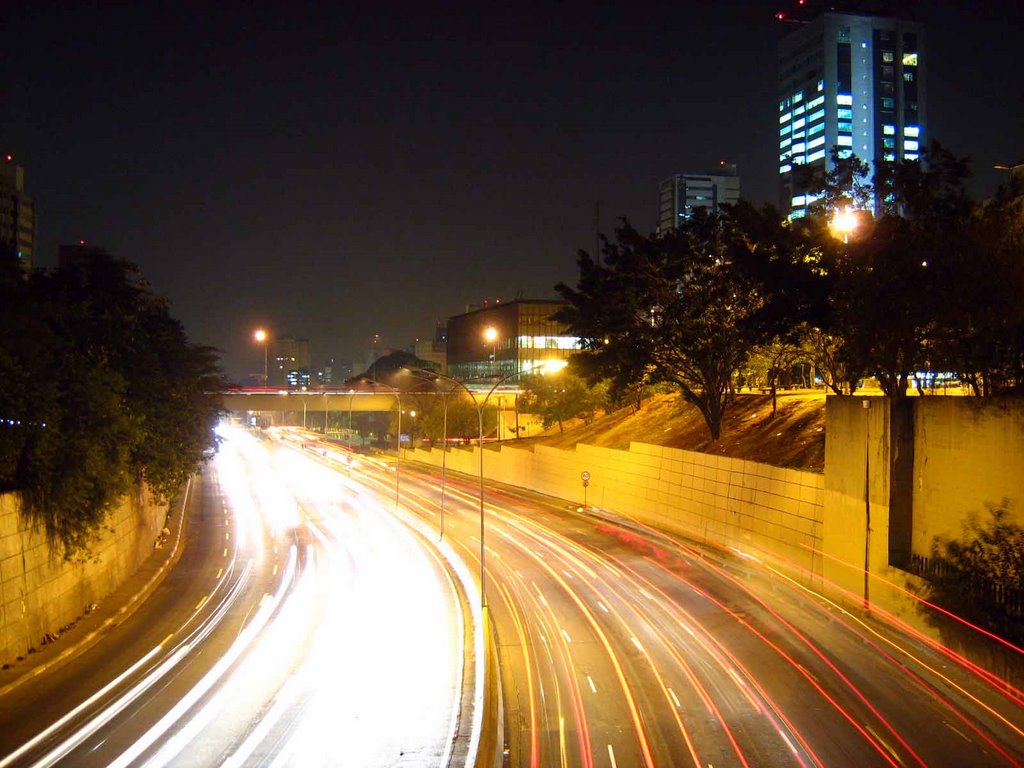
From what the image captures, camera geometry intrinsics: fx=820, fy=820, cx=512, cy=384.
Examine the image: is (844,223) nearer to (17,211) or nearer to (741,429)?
(741,429)

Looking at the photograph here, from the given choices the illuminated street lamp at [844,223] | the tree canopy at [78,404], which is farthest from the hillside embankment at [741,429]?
the tree canopy at [78,404]

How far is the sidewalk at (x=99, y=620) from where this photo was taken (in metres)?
19.6

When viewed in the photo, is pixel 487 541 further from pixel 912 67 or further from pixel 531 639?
pixel 912 67

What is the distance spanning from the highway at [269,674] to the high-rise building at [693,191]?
504 feet

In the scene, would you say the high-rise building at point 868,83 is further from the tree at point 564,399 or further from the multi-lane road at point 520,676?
the multi-lane road at point 520,676

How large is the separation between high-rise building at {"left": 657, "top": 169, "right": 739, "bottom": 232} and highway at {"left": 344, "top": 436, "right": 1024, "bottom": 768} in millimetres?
155821

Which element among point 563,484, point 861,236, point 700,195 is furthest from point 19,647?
point 700,195

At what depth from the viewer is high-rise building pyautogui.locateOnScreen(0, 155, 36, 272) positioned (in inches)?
3971

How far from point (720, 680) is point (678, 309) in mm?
22876

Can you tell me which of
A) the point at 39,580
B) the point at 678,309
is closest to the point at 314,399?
the point at 678,309

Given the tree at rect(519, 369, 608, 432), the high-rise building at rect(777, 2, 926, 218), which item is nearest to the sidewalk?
the tree at rect(519, 369, 608, 432)

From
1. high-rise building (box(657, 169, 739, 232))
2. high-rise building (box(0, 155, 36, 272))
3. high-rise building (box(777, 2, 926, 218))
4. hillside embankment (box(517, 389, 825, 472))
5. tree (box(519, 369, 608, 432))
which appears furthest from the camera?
high-rise building (box(657, 169, 739, 232))

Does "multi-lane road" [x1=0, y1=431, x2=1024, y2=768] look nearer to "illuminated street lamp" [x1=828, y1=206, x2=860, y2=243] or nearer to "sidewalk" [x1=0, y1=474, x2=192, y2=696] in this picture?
"sidewalk" [x1=0, y1=474, x2=192, y2=696]

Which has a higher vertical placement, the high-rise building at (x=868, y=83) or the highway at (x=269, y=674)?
the high-rise building at (x=868, y=83)
